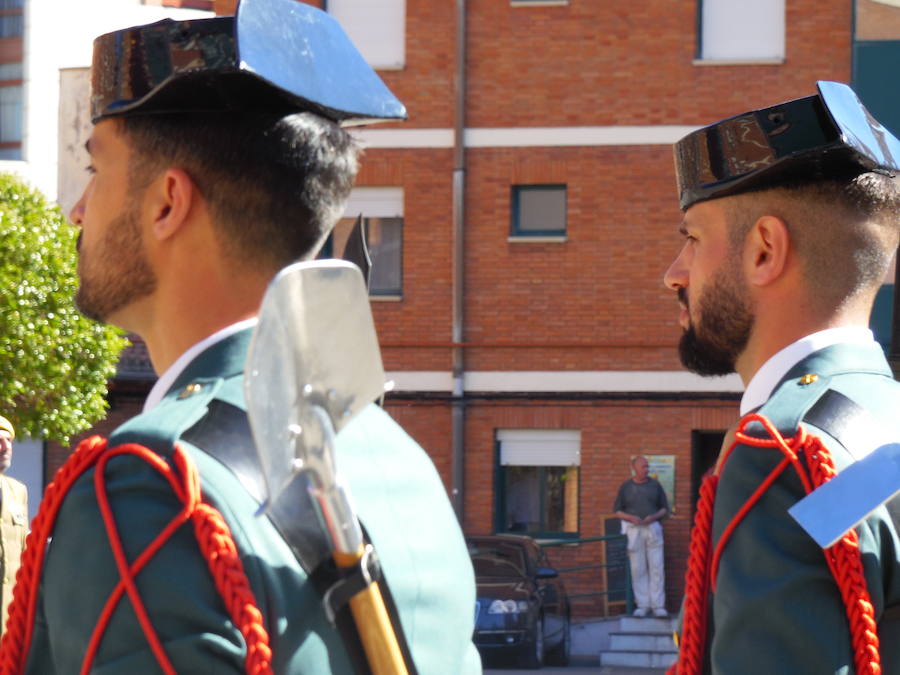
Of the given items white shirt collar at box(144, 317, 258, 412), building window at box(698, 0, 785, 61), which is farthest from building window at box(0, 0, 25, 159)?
white shirt collar at box(144, 317, 258, 412)

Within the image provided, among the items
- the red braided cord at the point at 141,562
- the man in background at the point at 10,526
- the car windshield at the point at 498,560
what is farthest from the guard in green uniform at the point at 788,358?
the car windshield at the point at 498,560

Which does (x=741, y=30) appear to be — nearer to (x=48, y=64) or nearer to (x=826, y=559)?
(x=48, y=64)

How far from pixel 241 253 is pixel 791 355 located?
3.22 feet

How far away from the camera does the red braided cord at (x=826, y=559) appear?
2.28 m

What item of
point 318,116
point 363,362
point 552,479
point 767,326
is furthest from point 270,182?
point 552,479

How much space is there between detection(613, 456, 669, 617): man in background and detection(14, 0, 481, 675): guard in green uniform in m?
16.7

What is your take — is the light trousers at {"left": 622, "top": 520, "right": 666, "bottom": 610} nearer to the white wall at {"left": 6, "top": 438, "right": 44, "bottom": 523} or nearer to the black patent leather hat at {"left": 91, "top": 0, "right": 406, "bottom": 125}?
the white wall at {"left": 6, "top": 438, "right": 44, "bottom": 523}

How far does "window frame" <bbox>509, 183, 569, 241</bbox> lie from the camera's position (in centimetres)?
2177

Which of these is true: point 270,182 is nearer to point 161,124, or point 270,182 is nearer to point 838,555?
point 161,124

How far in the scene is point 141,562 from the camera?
1.75 m

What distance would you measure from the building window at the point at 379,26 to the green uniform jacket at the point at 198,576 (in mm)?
20426

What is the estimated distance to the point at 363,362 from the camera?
1.91 m

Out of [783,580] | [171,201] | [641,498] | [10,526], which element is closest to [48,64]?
[641,498]

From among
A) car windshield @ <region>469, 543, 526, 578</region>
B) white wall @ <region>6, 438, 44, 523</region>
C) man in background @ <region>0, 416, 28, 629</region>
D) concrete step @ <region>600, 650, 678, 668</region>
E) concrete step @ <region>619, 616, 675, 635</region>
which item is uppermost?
man in background @ <region>0, 416, 28, 629</region>
